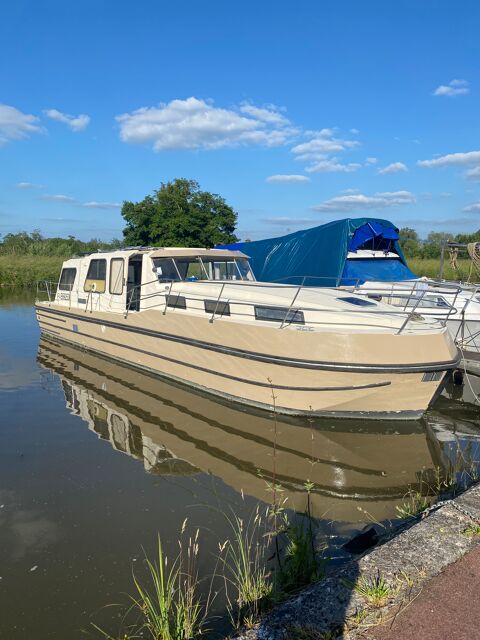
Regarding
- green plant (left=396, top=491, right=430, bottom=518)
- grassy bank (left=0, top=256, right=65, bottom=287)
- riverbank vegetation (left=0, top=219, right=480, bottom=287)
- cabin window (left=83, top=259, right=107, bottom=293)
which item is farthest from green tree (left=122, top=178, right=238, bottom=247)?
green plant (left=396, top=491, right=430, bottom=518)

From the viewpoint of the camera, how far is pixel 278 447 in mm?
6445

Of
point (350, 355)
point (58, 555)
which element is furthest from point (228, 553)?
point (350, 355)

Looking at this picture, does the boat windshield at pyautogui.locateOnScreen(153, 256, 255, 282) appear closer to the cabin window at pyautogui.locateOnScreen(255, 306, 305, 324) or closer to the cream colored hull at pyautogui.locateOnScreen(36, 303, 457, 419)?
the cream colored hull at pyautogui.locateOnScreen(36, 303, 457, 419)

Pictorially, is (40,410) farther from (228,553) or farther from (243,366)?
(228,553)

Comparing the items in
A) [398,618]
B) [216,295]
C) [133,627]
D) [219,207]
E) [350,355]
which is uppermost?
[219,207]

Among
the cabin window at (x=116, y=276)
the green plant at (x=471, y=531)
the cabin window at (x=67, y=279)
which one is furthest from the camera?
the cabin window at (x=67, y=279)

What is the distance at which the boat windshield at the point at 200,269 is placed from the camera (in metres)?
9.89

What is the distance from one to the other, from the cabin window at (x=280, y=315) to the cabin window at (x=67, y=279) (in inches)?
270

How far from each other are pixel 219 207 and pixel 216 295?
84.0 ft

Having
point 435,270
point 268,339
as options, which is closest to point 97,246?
point 435,270

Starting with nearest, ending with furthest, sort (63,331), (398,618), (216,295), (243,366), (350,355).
Result: (398,618), (350,355), (243,366), (216,295), (63,331)

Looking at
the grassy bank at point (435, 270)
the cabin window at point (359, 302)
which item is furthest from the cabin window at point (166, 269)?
the grassy bank at point (435, 270)

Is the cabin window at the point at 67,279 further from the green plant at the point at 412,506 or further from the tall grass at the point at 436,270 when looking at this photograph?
the tall grass at the point at 436,270

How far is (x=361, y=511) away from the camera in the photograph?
16.0 ft
